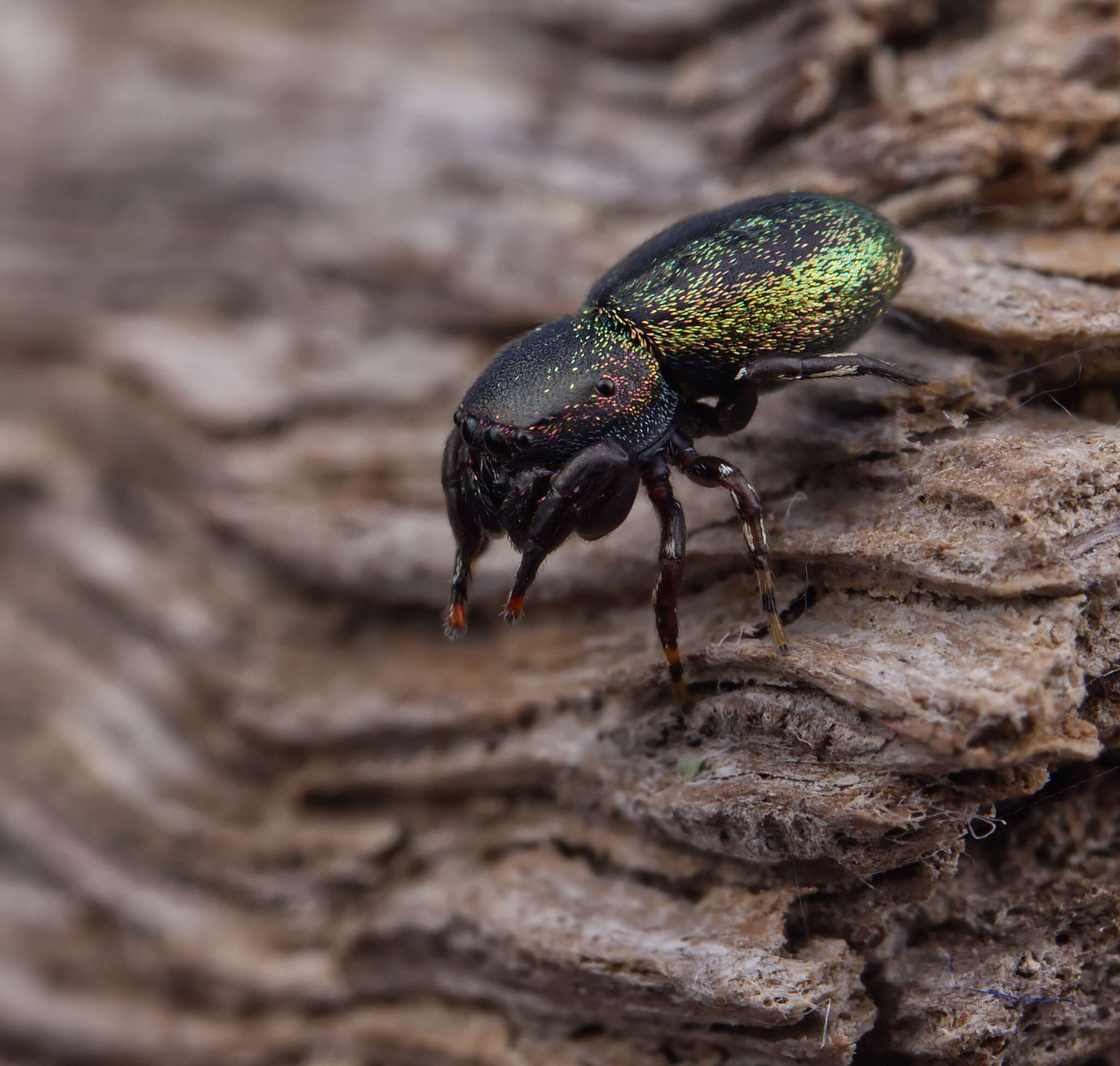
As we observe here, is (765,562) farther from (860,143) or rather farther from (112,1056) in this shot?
(112,1056)

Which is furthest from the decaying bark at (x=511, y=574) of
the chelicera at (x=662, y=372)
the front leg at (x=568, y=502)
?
the front leg at (x=568, y=502)

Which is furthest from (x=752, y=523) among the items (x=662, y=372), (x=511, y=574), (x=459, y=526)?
(x=511, y=574)

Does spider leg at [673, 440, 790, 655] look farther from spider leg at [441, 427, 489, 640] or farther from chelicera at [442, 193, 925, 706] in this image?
spider leg at [441, 427, 489, 640]

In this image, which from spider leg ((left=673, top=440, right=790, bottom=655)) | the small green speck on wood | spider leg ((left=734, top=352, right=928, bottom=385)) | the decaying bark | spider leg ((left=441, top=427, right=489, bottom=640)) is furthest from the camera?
spider leg ((left=441, top=427, right=489, bottom=640))

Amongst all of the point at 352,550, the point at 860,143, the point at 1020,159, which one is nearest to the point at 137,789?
the point at 352,550

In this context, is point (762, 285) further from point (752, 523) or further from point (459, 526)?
point (459, 526)

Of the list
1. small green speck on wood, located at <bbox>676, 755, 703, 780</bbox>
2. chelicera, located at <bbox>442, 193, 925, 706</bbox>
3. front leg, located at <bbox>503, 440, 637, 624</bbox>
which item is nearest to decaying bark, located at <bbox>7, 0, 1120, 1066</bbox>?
small green speck on wood, located at <bbox>676, 755, 703, 780</bbox>
